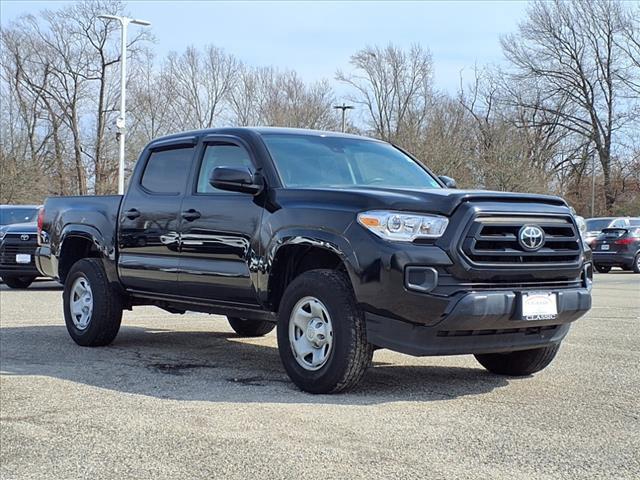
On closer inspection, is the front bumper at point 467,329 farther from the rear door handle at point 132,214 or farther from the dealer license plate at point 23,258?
the dealer license plate at point 23,258

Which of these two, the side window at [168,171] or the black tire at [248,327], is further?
the black tire at [248,327]

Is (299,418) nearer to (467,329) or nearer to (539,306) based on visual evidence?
(467,329)

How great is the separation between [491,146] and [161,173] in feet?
104

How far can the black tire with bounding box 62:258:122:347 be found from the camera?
7.84 meters

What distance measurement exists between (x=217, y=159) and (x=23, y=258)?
9.57 meters

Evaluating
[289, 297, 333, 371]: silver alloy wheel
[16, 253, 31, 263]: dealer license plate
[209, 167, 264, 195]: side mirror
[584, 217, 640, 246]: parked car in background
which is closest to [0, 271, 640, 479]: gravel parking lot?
[289, 297, 333, 371]: silver alloy wheel

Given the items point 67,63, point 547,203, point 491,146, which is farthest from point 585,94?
point 547,203

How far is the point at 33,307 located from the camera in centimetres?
1185

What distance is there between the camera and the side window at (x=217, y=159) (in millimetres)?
6711

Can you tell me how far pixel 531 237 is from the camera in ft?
18.0

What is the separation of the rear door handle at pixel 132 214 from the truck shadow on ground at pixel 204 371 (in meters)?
1.23

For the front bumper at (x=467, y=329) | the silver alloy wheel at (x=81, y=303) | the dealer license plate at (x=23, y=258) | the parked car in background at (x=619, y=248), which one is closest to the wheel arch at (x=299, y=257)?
the front bumper at (x=467, y=329)

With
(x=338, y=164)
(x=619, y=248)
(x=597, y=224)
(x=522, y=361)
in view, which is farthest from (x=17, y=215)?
(x=597, y=224)

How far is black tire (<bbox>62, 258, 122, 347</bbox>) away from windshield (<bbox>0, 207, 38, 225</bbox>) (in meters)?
10.3
